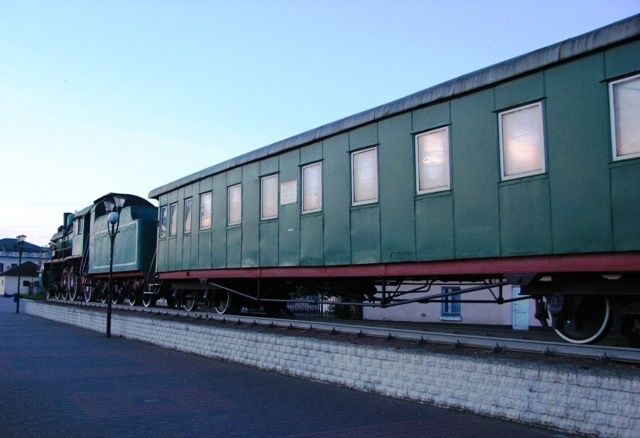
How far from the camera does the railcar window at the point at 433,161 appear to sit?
25.6 feet

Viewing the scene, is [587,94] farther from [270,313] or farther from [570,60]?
[270,313]

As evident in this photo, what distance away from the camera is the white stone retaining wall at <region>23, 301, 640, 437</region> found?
518 centimetres

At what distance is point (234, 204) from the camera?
40.5 feet

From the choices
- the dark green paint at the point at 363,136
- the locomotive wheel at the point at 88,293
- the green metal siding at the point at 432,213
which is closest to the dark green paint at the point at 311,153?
the dark green paint at the point at 363,136

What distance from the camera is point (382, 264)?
28.2 ft

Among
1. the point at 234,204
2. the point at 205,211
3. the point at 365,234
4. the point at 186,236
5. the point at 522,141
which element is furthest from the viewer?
the point at 186,236

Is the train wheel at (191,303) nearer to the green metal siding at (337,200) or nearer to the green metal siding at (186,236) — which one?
the green metal siding at (186,236)

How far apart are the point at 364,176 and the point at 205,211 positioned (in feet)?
18.0

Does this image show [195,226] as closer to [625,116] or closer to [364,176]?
[364,176]

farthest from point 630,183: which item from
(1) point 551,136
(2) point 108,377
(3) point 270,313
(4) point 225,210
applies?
(3) point 270,313

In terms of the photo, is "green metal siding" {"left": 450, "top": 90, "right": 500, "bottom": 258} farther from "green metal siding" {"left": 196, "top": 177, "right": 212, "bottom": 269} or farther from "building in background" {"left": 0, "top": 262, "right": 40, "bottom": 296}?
"building in background" {"left": 0, "top": 262, "right": 40, "bottom": 296}

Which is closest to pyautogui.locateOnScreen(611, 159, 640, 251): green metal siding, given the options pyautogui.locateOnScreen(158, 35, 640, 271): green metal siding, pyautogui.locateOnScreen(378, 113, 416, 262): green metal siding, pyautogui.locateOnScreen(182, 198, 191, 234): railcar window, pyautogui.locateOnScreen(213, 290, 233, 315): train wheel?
pyautogui.locateOnScreen(158, 35, 640, 271): green metal siding

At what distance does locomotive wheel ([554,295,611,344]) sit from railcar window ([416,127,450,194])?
2062mm

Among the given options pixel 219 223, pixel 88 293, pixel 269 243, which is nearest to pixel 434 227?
pixel 269 243
